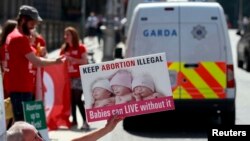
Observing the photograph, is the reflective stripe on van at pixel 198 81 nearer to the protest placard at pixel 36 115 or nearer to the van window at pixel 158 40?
the van window at pixel 158 40

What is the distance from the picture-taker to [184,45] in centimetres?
1131

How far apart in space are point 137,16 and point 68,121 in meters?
2.06

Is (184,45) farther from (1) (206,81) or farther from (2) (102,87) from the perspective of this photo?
(2) (102,87)

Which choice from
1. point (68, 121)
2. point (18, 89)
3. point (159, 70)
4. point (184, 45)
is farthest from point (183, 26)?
point (159, 70)

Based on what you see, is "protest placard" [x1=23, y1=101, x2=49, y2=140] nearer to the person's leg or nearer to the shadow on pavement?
the shadow on pavement

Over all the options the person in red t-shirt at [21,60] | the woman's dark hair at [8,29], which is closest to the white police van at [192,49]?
the woman's dark hair at [8,29]

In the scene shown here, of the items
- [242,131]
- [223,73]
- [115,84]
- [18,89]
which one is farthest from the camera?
[223,73]

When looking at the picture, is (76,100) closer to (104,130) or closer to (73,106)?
(73,106)

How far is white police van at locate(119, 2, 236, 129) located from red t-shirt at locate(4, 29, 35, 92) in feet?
10.9

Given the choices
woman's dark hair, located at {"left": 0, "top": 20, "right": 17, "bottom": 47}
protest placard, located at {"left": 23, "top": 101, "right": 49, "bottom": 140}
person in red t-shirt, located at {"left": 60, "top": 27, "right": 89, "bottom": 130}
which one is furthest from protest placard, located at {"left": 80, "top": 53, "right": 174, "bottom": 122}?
person in red t-shirt, located at {"left": 60, "top": 27, "right": 89, "bottom": 130}

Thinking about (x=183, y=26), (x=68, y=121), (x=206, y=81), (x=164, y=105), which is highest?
(x=164, y=105)

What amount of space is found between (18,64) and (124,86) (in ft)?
11.4

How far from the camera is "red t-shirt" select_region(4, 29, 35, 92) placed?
8148 mm

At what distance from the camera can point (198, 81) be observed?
11.3 meters
